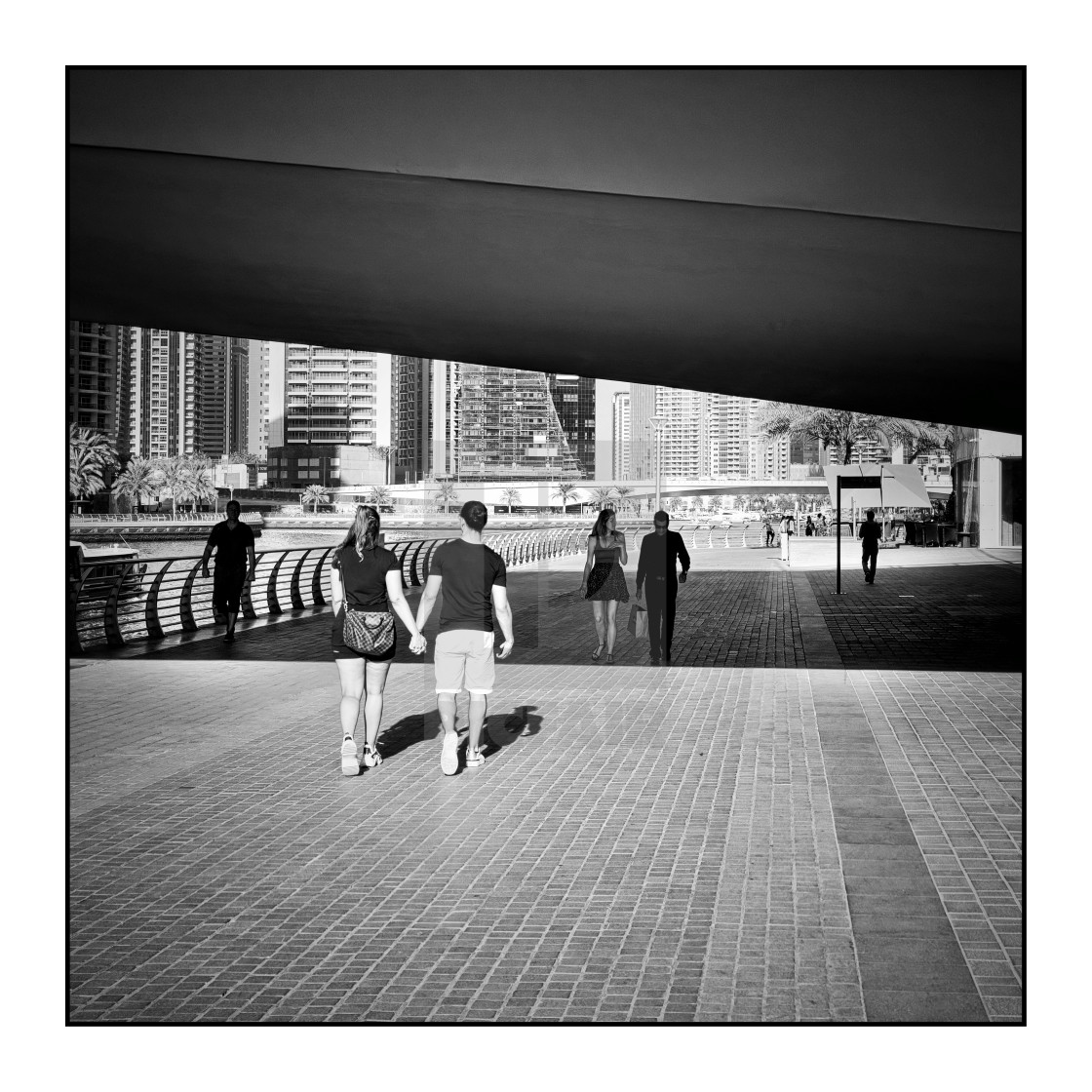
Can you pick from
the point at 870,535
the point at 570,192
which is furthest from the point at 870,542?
the point at 570,192

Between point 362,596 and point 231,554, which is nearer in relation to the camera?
point 362,596

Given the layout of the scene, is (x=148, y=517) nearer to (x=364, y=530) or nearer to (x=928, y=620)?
(x=928, y=620)

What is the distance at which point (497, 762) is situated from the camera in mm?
7172

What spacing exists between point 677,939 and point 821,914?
25.5 inches

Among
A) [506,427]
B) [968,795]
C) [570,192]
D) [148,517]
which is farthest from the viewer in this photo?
[148,517]

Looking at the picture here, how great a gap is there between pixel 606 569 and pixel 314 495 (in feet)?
227

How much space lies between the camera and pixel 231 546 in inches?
517

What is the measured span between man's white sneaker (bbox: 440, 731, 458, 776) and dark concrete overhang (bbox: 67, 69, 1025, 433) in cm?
310

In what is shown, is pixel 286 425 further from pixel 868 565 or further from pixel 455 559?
pixel 455 559

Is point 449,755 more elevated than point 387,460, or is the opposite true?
point 387,460

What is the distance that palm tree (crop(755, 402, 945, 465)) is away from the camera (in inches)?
1791

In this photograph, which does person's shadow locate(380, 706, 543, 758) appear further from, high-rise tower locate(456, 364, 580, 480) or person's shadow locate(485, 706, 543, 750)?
high-rise tower locate(456, 364, 580, 480)

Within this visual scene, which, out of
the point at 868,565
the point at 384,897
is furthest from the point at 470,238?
the point at 868,565

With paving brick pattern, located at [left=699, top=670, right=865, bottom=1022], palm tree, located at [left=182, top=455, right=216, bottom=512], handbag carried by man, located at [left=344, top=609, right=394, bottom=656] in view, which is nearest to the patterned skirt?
paving brick pattern, located at [left=699, top=670, right=865, bottom=1022]
